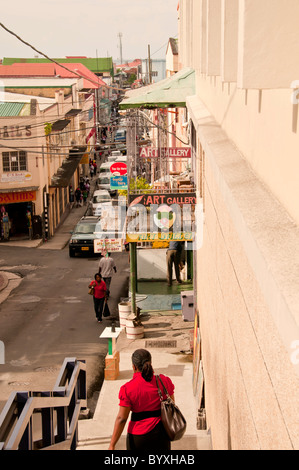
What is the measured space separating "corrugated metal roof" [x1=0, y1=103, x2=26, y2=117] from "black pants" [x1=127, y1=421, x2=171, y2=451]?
1191 inches

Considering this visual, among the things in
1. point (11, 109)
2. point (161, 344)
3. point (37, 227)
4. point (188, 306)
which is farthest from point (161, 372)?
point (11, 109)

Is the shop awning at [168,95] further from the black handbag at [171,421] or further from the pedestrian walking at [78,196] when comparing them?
the pedestrian walking at [78,196]

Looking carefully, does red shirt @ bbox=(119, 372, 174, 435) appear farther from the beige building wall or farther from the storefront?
the storefront

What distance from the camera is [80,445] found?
10461 mm

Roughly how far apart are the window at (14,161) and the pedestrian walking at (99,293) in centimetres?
1713

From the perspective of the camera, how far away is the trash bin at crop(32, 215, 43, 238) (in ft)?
118

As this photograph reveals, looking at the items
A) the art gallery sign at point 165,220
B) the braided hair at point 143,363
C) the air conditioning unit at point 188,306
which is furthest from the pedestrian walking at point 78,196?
the braided hair at point 143,363

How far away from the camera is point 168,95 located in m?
20.5

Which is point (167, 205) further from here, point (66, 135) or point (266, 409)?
point (66, 135)

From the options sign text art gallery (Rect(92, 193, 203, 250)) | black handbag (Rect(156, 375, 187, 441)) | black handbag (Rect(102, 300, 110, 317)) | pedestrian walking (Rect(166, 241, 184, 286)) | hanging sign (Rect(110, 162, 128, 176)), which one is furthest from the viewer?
hanging sign (Rect(110, 162, 128, 176))

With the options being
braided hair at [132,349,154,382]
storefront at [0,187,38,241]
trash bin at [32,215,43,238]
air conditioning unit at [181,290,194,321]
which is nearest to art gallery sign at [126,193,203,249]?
air conditioning unit at [181,290,194,321]

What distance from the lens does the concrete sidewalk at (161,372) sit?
33.6 ft

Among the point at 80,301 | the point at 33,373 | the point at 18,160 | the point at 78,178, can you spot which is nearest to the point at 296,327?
the point at 33,373

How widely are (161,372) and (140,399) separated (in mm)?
7882
